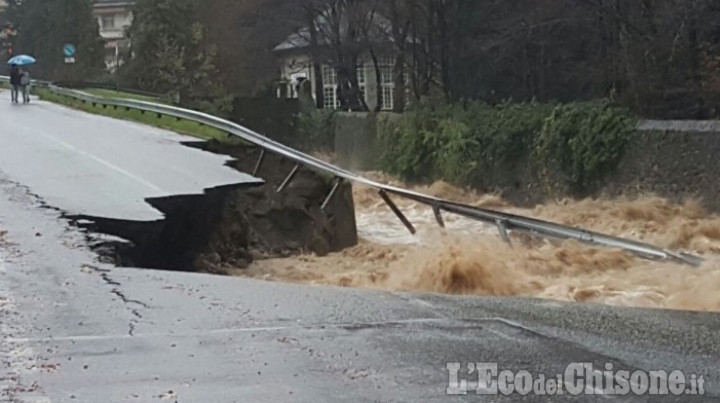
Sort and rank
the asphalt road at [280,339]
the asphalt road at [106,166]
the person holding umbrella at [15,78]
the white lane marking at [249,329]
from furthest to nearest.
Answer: the person holding umbrella at [15,78] → the asphalt road at [106,166] → the white lane marking at [249,329] → the asphalt road at [280,339]

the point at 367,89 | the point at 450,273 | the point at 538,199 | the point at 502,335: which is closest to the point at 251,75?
the point at 367,89

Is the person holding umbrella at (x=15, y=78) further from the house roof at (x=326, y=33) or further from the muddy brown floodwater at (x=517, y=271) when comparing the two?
the muddy brown floodwater at (x=517, y=271)

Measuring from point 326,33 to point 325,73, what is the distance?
11.1 metres

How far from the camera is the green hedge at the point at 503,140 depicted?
2606 centimetres

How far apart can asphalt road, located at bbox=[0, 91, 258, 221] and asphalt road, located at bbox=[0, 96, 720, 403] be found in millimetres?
3815

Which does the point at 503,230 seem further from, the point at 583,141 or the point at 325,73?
the point at 325,73

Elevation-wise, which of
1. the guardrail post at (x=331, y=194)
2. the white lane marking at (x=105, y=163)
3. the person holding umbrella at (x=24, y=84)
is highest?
the person holding umbrella at (x=24, y=84)

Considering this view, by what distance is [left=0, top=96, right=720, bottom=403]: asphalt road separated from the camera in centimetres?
636

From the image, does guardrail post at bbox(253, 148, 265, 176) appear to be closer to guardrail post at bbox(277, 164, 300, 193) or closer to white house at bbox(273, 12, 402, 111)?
guardrail post at bbox(277, 164, 300, 193)

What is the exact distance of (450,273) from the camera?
37.6 feet

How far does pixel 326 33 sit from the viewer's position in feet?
172

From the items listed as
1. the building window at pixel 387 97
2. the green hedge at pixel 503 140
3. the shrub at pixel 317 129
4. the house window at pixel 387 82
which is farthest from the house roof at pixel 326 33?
the green hedge at pixel 503 140

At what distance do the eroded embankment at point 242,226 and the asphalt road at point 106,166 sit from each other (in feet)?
1.00

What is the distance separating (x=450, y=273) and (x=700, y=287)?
102 inches
